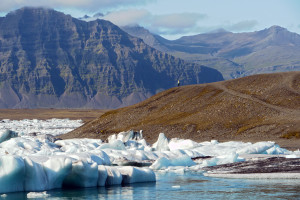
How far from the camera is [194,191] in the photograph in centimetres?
2936

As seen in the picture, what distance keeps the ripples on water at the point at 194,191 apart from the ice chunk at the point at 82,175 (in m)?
0.51

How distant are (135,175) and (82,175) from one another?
13.4 ft

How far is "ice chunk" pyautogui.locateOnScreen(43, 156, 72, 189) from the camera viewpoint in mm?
27891

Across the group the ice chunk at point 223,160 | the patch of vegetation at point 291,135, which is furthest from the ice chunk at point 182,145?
the patch of vegetation at point 291,135

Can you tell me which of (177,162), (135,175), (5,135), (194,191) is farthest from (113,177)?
(5,135)

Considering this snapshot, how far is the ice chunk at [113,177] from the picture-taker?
3111cm

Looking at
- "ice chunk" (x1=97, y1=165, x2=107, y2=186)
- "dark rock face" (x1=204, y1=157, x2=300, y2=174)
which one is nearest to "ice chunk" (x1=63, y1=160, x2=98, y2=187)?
"ice chunk" (x1=97, y1=165, x2=107, y2=186)

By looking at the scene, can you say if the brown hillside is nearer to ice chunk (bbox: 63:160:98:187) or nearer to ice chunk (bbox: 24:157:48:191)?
ice chunk (bbox: 63:160:98:187)

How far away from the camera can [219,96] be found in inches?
3836

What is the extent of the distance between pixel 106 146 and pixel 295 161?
18.4 m

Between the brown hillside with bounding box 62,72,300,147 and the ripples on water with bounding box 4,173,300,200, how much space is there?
40.0 m

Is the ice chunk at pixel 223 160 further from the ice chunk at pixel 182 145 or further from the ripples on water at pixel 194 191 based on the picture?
the ice chunk at pixel 182 145

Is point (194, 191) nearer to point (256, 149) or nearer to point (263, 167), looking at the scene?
point (263, 167)

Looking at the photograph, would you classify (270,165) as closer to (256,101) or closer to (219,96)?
(256,101)
